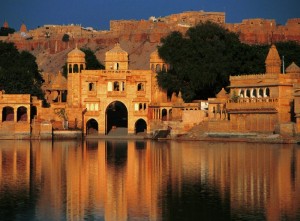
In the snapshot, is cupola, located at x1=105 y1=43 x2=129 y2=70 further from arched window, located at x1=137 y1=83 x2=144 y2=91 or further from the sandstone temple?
arched window, located at x1=137 y1=83 x2=144 y2=91

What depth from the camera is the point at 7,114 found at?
66688 millimetres

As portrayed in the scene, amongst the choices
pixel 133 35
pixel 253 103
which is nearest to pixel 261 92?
pixel 253 103

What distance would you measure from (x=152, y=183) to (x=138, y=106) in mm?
32319

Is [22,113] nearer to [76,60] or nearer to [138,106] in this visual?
[76,60]

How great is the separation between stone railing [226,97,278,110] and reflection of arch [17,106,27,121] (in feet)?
50.9

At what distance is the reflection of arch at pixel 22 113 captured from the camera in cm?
6542

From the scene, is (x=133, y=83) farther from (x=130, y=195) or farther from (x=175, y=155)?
(x=130, y=195)

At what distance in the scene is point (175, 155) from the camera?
46969 millimetres

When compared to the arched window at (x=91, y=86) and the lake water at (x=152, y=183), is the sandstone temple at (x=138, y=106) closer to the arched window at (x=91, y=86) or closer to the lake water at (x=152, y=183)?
the arched window at (x=91, y=86)

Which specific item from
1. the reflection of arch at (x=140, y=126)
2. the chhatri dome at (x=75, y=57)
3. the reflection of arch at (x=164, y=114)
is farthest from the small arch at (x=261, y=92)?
the chhatri dome at (x=75, y=57)

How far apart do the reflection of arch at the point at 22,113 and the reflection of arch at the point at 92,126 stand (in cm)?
469

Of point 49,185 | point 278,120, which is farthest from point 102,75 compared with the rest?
point 49,185

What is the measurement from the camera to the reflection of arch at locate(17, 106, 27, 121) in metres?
65.4

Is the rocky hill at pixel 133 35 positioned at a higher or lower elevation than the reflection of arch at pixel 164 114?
higher
